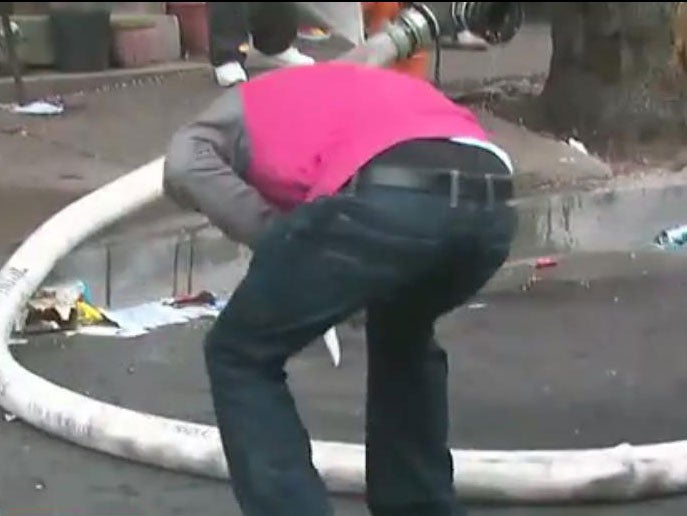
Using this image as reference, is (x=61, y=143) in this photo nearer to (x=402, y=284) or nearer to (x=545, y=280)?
(x=545, y=280)

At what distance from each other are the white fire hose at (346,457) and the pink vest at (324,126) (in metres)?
1.22

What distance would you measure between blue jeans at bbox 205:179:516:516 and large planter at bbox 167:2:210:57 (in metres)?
6.88

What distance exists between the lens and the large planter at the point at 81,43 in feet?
30.9

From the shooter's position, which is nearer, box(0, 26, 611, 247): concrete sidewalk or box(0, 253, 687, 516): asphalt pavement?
box(0, 253, 687, 516): asphalt pavement

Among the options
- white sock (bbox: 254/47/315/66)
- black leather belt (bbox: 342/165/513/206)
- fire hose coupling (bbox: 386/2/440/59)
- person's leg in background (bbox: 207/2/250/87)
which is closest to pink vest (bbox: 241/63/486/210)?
black leather belt (bbox: 342/165/513/206)

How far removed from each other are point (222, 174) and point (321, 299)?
0.32 metres

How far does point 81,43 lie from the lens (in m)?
9.44

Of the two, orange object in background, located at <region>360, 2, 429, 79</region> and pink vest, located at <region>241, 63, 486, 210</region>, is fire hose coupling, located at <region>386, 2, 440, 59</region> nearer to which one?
orange object in background, located at <region>360, 2, 429, 79</region>

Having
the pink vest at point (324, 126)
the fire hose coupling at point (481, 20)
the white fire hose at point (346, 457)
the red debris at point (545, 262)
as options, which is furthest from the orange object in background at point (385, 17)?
the pink vest at point (324, 126)

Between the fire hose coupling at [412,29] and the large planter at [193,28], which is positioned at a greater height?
the fire hose coupling at [412,29]

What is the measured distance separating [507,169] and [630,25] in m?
5.23

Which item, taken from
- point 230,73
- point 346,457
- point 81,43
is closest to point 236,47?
point 230,73

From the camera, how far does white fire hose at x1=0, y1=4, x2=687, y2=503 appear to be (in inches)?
168

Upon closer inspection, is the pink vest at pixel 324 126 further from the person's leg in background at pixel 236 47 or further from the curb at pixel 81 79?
the curb at pixel 81 79
